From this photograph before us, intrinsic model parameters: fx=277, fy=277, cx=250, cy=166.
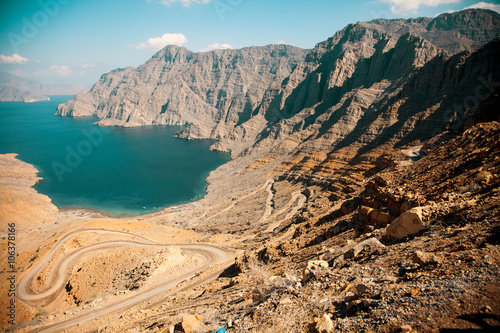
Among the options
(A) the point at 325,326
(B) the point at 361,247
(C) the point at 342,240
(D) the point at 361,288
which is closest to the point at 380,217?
(C) the point at 342,240

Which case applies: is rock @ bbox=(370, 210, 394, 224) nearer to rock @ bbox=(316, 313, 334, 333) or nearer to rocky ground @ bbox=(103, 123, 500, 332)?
rocky ground @ bbox=(103, 123, 500, 332)

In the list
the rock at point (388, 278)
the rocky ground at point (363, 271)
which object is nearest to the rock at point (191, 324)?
the rocky ground at point (363, 271)


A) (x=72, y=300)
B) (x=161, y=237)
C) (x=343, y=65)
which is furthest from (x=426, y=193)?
(x=343, y=65)

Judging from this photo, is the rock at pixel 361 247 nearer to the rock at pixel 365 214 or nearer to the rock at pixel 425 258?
the rock at pixel 425 258

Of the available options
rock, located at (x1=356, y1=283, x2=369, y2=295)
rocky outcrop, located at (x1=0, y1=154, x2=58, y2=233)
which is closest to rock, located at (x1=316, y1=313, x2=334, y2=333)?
rock, located at (x1=356, y1=283, x2=369, y2=295)

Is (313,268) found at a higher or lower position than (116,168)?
higher

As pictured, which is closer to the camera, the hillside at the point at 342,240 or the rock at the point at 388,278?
the hillside at the point at 342,240

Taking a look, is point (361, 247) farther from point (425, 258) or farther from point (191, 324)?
point (191, 324)
